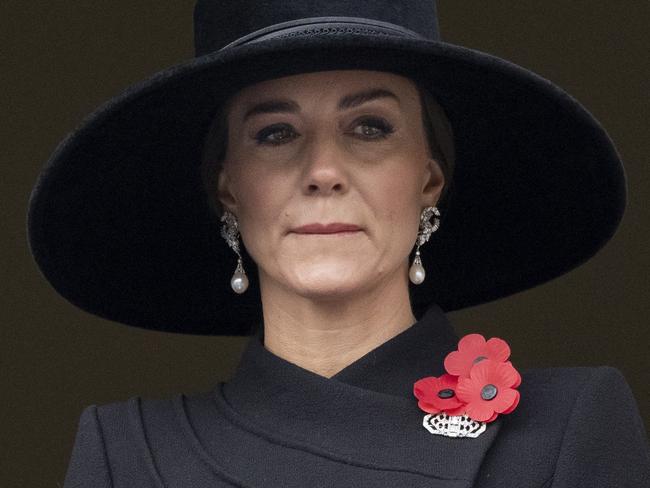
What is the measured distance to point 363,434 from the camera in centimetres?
336

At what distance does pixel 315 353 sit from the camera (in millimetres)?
3482

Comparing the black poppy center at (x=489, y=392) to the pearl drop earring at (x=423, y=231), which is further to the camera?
the pearl drop earring at (x=423, y=231)

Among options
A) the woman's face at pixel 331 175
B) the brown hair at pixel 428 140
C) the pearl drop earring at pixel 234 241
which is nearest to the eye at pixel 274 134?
the woman's face at pixel 331 175

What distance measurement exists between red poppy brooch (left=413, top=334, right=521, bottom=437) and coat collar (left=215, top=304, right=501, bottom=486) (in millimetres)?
22

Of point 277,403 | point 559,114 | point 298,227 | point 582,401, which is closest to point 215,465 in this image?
point 277,403

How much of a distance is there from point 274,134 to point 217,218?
1.21 feet

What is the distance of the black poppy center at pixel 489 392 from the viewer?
11.0 feet

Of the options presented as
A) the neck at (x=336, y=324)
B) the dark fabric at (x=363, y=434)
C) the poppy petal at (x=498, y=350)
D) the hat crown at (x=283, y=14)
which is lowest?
the dark fabric at (x=363, y=434)

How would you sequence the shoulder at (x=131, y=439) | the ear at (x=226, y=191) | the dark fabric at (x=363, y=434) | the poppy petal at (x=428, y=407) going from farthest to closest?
the ear at (x=226, y=191) → the shoulder at (x=131, y=439) → the poppy petal at (x=428, y=407) → the dark fabric at (x=363, y=434)

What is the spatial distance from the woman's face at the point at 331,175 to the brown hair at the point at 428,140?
0.13 ft

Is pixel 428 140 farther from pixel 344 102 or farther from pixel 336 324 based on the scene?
pixel 336 324

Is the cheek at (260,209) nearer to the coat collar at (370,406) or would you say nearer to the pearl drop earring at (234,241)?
the pearl drop earring at (234,241)

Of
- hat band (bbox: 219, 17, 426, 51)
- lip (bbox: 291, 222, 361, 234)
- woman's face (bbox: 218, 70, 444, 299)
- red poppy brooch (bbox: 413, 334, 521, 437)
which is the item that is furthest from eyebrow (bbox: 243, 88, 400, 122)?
red poppy brooch (bbox: 413, 334, 521, 437)

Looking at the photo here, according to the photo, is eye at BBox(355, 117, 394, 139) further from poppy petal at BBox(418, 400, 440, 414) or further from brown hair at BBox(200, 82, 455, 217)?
poppy petal at BBox(418, 400, 440, 414)
